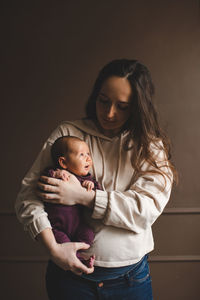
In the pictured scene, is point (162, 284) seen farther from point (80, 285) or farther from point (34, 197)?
point (34, 197)

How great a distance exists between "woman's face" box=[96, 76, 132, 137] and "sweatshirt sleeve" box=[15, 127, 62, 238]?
201mm

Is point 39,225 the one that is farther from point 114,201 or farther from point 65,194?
point 114,201

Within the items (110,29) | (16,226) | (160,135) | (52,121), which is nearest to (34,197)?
(160,135)

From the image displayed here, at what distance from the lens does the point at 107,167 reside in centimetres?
114

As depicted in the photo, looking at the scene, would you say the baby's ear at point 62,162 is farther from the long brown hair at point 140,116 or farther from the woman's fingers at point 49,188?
the long brown hair at point 140,116

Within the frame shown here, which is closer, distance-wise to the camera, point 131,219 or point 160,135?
point 131,219

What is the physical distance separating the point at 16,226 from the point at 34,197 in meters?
1.15

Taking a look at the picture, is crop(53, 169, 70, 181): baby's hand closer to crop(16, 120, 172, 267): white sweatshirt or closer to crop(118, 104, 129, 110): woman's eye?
crop(16, 120, 172, 267): white sweatshirt

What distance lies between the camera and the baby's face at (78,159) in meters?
1.04

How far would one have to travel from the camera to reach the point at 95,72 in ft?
6.46

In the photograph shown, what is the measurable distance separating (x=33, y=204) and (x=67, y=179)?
152mm

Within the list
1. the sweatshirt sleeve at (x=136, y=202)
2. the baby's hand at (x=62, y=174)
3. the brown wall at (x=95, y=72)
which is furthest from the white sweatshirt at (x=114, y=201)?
the brown wall at (x=95, y=72)

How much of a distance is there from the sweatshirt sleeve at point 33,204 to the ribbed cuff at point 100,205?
0.17 metres

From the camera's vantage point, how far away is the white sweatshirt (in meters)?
1.00
